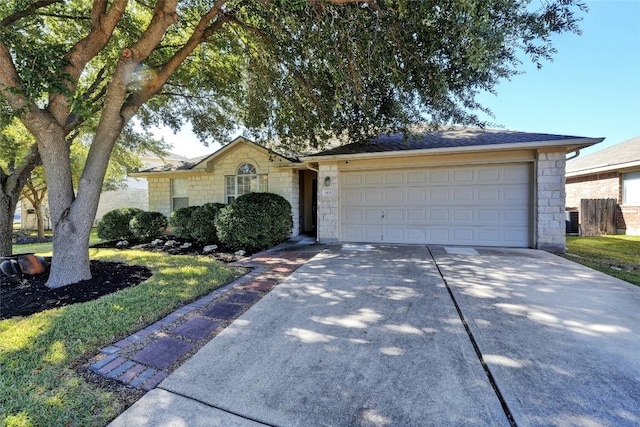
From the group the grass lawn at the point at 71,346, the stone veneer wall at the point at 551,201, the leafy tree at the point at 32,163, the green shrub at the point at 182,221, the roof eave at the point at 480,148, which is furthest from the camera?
the green shrub at the point at 182,221

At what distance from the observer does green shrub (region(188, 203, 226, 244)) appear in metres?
9.13

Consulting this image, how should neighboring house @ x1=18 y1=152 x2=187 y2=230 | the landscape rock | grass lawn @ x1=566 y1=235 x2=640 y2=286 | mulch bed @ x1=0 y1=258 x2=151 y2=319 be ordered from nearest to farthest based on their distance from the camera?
mulch bed @ x1=0 y1=258 x2=151 y2=319, grass lawn @ x1=566 y1=235 x2=640 y2=286, the landscape rock, neighboring house @ x1=18 y1=152 x2=187 y2=230

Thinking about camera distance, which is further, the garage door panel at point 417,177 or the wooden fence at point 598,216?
the wooden fence at point 598,216

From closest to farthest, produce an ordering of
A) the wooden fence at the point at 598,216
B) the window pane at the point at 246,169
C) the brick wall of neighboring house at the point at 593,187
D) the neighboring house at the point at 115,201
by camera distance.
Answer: the window pane at the point at 246,169
the wooden fence at the point at 598,216
the brick wall of neighboring house at the point at 593,187
the neighboring house at the point at 115,201

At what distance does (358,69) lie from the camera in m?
5.24

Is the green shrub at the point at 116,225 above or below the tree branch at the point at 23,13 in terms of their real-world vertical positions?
below

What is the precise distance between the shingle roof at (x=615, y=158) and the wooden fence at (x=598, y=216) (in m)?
1.56

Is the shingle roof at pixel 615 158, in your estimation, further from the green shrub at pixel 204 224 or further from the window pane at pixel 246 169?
the green shrub at pixel 204 224

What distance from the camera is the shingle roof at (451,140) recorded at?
24.1 ft

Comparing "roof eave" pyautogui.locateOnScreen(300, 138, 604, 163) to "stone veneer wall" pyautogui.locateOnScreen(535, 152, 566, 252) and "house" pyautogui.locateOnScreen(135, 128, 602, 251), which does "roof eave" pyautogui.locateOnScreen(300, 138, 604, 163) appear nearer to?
"house" pyautogui.locateOnScreen(135, 128, 602, 251)

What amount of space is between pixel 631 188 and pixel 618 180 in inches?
22.7

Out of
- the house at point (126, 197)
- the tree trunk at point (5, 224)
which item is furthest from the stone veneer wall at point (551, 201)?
the house at point (126, 197)

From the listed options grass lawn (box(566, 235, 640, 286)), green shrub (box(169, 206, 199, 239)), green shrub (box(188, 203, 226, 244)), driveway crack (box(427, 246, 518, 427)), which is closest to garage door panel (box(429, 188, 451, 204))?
grass lawn (box(566, 235, 640, 286))

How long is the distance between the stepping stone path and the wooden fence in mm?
13256
